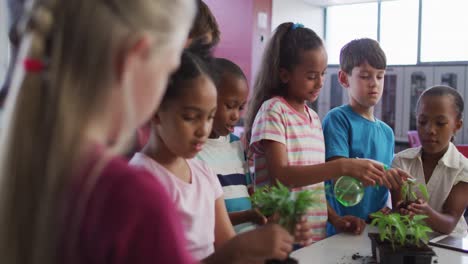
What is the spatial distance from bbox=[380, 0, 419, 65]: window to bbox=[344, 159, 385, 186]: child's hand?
5871 mm

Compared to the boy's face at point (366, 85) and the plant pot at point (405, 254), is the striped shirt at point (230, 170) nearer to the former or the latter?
the plant pot at point (405, 254)

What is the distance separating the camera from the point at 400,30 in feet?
23.8

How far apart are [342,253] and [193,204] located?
1.95ft

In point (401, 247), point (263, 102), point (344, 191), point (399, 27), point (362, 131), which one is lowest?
point (401, 247)

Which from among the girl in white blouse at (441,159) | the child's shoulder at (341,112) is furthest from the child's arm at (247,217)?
the child's shoulder at (341,112)

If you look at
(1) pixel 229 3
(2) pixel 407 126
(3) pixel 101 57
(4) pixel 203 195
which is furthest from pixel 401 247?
(1) pixel 229 3

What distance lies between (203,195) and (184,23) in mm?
662

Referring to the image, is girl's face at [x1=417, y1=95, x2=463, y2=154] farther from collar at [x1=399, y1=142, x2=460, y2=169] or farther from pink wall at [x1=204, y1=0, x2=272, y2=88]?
pink wall at [x1=204, y1=0, x2=272, y2=88]

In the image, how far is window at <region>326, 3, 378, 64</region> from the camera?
754 cm

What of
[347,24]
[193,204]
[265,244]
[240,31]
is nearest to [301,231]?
[265,244]

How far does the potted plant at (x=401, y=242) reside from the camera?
4.32 feet

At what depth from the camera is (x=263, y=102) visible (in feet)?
6.04

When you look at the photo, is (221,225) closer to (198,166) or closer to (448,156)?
(198,166)

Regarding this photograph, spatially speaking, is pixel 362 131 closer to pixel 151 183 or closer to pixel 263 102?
pixel 263 102
